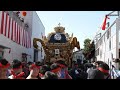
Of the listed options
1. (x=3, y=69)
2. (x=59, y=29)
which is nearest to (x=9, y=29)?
(x=59, y=29)

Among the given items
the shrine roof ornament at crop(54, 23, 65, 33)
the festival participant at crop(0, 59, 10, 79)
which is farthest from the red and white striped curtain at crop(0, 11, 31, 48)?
the festival participant at crop(0, 59, 10, 79)

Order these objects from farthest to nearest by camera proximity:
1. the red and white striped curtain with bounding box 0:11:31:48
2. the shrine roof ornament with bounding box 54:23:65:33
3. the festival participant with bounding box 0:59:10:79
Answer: the shrine roof ornament with bounding box 54:23:65:33 < the red and white striped curtain with bounding box 0:11:31:48 < the festival participant with bounding box 0:59:10:79

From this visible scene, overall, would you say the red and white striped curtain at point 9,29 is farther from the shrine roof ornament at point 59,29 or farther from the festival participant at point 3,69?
the festival participant at point 3,69

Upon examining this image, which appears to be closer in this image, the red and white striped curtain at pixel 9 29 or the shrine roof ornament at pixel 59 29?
the red and white striped curtain at pixel 9 29

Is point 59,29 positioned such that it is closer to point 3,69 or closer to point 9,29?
point 9,29

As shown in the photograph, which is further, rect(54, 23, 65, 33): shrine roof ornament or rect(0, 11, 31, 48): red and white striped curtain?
rect(54, 23, 65, 33): shrine roof ornament

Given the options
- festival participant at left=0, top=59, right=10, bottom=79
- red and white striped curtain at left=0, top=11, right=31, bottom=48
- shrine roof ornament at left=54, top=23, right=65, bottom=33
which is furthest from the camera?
shrine roof ornament at left=54, top=23, right=65, bottom=33

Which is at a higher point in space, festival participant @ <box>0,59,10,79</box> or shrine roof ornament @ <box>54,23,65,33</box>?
shrine roof ornament @ <box>54,23,65,33</box>

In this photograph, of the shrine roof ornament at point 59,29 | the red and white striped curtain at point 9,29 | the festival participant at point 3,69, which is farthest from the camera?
the shrine roof ornament at point 59,29

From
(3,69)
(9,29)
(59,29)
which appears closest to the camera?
(3,69)

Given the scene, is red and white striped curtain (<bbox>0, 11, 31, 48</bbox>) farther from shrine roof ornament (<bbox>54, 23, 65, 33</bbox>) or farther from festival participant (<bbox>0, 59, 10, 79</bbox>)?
festival participant (<bbox>0, 59, 10, 79</bbox>)

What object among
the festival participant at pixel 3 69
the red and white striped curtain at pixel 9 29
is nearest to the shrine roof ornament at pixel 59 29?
the red and white striped curtain at pixel 9 29
